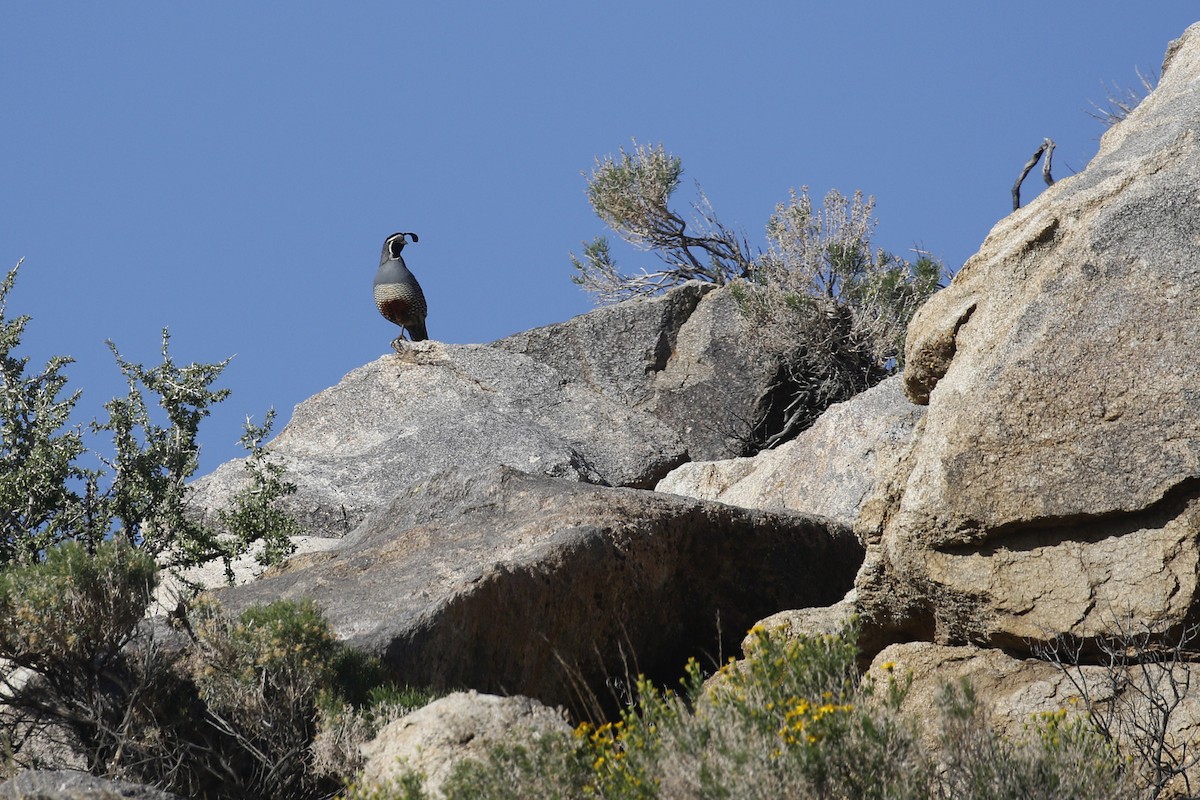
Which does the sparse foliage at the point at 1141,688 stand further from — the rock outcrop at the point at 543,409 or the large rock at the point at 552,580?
the rock outcrop at the point at 543,409

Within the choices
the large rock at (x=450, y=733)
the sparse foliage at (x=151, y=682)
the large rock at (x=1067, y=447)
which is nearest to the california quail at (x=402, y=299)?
the sparse foliage at (x=151, y=682)

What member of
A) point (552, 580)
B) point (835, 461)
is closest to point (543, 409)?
point (835, 461)

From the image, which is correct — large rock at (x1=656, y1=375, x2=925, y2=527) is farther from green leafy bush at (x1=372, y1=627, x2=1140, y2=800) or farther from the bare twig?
green leafy bush at (x1=372, y1=627, x2=1140, y2=800)

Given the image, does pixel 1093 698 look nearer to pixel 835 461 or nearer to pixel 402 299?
pixel 835 461

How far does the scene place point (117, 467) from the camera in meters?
9.16

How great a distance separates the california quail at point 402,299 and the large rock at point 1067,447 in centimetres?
932

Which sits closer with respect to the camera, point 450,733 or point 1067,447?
point 450,733

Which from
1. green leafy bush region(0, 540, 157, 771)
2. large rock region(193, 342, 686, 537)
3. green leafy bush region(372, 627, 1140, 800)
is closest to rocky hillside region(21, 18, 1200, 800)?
green leafy bush region(372, 627, 1140, 800)

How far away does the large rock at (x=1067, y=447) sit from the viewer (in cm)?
464

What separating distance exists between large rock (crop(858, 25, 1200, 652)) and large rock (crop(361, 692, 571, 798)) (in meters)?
1.47

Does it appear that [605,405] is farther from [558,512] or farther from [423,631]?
[423,631]

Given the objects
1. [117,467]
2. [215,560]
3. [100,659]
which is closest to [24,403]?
[117,467]

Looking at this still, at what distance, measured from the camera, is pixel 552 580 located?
5.91 metres

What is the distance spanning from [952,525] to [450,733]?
72.8 inches
